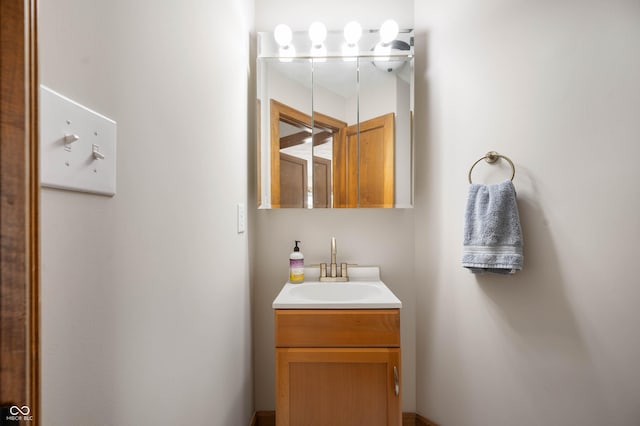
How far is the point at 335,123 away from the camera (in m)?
1.49

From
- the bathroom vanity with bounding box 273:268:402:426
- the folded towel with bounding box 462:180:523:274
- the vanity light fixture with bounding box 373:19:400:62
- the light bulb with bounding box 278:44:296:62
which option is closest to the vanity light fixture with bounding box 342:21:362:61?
the vanity light fixture with bounding box 373:19:400:62

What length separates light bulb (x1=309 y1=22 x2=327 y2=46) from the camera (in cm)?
144

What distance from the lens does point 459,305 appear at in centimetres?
130

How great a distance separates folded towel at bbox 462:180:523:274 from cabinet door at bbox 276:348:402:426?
48 cm

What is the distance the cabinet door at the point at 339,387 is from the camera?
3.62ft

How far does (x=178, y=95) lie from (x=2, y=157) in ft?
1.63

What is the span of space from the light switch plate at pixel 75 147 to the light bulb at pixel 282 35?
47.0 inches

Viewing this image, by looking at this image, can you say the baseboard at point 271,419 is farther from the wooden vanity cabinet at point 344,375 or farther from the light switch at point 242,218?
the light switch at point 242,218

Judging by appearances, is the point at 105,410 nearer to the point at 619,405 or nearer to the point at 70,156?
the point at 70,156

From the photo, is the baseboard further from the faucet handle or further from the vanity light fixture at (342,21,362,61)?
the vanity light fixture at (342,21,362,61)

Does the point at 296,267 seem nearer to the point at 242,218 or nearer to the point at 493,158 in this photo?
the point at 242,218
